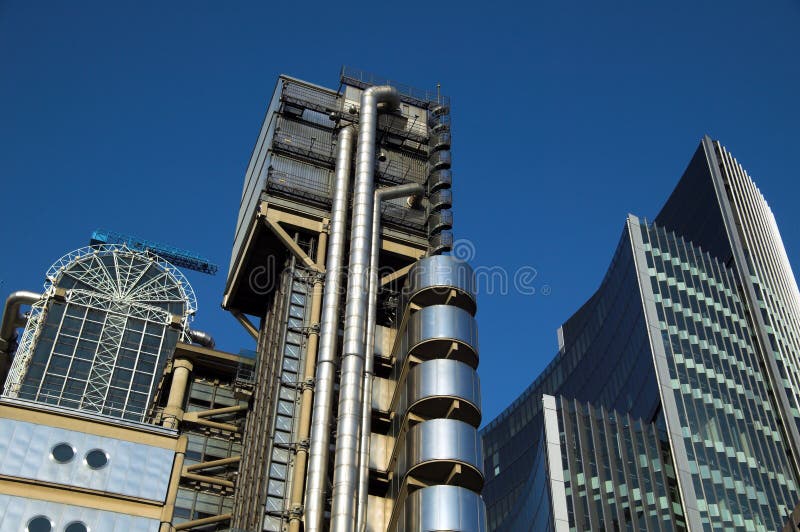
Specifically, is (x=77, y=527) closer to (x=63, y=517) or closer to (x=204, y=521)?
→ (x=63, y=517)

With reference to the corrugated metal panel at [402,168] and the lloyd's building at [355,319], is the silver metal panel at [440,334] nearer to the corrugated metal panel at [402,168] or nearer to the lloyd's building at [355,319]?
the lloyd's building at [355,319]

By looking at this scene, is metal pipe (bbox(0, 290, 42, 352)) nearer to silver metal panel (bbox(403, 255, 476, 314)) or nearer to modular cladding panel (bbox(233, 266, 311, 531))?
modular cladding panel (bbox(233, 266, 311, 531))

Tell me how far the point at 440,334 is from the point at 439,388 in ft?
12.8

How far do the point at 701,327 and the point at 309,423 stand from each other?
78.0 metres

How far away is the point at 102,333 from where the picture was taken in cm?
9731

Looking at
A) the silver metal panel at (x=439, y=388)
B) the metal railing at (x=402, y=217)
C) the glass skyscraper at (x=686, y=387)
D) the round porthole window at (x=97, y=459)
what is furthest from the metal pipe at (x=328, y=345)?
the glass skyscraper at (x=686, y=387)

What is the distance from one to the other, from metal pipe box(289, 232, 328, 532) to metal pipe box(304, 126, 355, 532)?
80 cm

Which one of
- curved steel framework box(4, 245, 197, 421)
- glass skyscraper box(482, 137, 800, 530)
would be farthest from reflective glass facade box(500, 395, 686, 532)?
curved steel framework box(4, 245, 197, 421)

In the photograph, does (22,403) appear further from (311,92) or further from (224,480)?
(311,92)

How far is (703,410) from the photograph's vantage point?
115 metres

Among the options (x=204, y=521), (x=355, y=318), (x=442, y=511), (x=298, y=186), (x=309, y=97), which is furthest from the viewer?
(x=309, y=97)

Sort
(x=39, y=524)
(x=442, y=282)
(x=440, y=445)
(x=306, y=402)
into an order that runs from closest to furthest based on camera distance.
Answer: (x=39, y=524) < (x=440, y=445) < (x=306, y=402) < (x=442, y=282)

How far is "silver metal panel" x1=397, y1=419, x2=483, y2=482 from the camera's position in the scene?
55.4 meters

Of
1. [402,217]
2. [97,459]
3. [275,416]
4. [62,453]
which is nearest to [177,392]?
[97,459]
